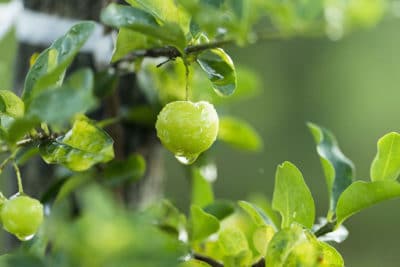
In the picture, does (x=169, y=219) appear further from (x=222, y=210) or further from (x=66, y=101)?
(x=66, y=101)

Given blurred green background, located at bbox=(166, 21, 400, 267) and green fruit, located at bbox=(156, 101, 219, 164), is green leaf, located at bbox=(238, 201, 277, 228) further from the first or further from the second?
blurred green background, located at bbox=(166, 21, 400, 267)

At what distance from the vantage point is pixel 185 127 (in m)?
0.62

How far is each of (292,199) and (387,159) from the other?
104 millimetres

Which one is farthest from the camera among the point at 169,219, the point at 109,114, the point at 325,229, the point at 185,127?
the point at 109,114

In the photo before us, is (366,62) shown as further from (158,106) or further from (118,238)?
(118,238)

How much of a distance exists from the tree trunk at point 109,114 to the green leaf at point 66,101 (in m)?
0.45

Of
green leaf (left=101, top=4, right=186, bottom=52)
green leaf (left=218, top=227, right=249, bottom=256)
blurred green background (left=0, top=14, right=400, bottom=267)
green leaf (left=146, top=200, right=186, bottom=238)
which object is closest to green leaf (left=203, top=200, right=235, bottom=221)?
green leaf (left=146, top=200, right=186, bottom=238)

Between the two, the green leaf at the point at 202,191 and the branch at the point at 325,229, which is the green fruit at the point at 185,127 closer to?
the branch at the point at 325,229

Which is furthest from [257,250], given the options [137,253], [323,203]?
[323,203]

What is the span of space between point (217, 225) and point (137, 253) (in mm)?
325

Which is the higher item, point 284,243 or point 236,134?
point 236,134

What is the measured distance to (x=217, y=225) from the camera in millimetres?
726

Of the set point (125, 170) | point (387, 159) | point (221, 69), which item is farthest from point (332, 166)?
point (125, 170)

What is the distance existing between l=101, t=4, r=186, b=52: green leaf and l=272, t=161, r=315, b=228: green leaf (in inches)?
5.6
